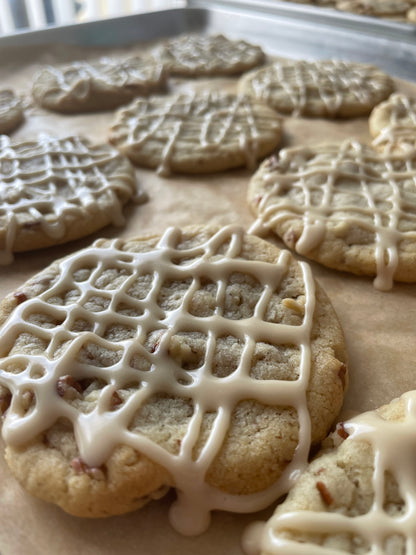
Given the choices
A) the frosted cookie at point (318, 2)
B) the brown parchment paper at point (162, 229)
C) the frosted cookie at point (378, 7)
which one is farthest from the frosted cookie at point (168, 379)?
the frosted cookie at point (318, 2)

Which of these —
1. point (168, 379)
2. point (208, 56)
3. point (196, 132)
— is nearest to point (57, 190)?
point (196, 132)

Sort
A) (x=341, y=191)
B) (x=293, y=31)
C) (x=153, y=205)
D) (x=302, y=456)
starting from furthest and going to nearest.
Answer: (x=293, y=31) → (x=153, y=205) → (x=341, y=191) → (x=302, y=456)

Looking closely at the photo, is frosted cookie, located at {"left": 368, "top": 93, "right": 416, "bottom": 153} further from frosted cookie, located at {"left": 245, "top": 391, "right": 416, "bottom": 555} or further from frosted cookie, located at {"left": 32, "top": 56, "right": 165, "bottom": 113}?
frosted cookie, located at {"left": 245, "top": 391, "right": 416, "bottom": 555}

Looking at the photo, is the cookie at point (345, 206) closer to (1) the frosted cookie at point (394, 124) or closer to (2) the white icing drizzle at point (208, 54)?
(1) the frosted cookie at point (394, 124)

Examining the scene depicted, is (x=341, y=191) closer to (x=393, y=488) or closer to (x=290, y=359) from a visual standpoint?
(x=290, y=359)

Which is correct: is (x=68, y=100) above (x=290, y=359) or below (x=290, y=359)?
above

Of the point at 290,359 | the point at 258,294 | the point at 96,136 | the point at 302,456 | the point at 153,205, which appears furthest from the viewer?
the point at 96,136

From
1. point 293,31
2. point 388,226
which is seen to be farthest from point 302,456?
point 293,31

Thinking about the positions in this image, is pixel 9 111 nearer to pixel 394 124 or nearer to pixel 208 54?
pixel 208 54
